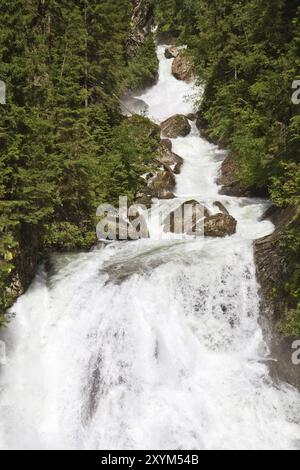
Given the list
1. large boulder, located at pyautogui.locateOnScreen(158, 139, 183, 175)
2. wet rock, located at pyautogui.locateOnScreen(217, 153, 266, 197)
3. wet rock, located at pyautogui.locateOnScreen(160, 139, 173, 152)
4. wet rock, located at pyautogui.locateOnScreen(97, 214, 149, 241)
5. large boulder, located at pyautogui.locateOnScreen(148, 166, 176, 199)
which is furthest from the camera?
wet rock, located at pyautogui.locateOnScreen(160, 139, 173, 152)

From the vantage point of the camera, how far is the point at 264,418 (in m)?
7.91

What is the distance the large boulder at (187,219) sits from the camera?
1391cm

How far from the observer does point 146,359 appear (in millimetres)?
8883

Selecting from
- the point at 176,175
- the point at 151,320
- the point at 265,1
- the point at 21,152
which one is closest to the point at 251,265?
the point at 151,320

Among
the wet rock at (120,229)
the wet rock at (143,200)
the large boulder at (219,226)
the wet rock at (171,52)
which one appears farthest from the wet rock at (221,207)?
the wet rock at (171,52)

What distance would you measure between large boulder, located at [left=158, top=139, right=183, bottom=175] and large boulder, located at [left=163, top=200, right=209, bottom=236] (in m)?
4.78

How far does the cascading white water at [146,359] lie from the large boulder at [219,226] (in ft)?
5.02

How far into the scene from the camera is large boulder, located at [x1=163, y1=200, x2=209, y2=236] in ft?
45.6

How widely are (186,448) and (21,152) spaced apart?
7.46m

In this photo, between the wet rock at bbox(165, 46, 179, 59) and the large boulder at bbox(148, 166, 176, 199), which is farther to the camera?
the wet rock at bbox(165, 46, 179, 59)

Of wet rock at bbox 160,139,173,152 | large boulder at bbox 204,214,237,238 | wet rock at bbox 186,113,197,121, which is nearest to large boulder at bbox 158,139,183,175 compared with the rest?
wet rock at bbox 160,139,173,152

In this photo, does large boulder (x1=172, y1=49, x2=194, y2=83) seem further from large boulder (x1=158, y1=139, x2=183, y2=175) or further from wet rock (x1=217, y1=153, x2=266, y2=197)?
wet rock (x1=217, y1=153, x2=266, y2=197)

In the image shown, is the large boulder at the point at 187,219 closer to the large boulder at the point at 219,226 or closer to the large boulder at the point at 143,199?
the large boulder at the point at 219,226

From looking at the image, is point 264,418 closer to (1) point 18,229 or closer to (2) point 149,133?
(1) point 18,229
